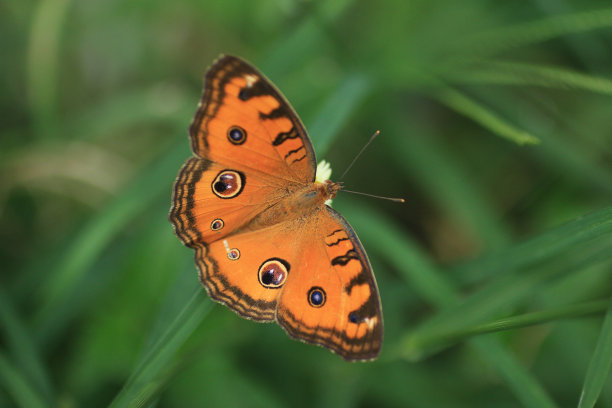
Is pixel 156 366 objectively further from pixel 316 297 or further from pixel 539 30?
pixel 539 30

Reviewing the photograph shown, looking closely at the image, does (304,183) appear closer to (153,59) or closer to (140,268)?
(140,268)

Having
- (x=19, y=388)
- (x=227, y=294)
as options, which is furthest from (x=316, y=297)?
(x=19, y=388)

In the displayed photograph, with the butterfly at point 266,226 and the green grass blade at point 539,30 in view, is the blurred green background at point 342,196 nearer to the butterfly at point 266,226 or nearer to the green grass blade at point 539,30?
the green grass blade at point 539,30

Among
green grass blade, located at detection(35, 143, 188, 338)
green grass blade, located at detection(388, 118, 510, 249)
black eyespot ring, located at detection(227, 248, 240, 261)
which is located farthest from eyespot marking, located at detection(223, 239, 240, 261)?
green grass blade, located at detection(388, 118, 510, 249)

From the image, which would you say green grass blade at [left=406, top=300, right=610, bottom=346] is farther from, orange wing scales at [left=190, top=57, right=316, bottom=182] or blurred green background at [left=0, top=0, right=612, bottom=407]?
orange wing scales at [left=190, top=57, right=316, bottom=182]

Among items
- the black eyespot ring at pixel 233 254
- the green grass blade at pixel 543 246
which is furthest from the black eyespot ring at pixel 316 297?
the green grass blade at pixel 543 246

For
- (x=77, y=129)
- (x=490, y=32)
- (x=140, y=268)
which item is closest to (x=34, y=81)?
(x=77, y=129)
